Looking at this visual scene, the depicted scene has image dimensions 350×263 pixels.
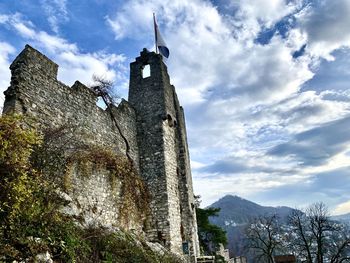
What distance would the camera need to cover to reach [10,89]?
8859mm

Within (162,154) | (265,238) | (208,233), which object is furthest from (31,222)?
(265,238)

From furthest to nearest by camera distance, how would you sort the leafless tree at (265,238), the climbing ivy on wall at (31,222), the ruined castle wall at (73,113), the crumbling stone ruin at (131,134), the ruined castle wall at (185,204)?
the leafless tree at (265,238), the ruined castle wall at (185,204), the crumbling stone ruin at (131,134), the ruined castle wall at (73,113), the climbing ivy on wall at (31,222)

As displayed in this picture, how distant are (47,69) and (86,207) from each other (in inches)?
178

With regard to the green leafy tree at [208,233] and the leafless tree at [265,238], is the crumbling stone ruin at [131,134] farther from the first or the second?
the leafless tree at [265,238]

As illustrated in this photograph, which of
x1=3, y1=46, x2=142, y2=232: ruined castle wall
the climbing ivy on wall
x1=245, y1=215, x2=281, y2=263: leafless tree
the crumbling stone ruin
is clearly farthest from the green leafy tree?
the climbing ivy on wall

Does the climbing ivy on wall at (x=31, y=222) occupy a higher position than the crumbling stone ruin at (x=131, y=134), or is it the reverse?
the crumbling stone ruin at (x=131, y=134)

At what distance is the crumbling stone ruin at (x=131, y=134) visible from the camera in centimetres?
950

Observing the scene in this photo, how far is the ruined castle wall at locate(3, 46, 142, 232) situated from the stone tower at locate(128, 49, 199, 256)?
1.67 meters

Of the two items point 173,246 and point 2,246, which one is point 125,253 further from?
point 173,246

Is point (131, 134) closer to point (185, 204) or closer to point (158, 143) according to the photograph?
point (158, 143)

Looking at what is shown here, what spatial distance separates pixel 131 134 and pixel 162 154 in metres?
1.65

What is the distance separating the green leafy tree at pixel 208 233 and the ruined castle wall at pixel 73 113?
13556mm

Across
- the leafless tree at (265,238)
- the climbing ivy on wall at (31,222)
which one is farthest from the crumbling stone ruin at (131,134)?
the leafless tree at (265,238)

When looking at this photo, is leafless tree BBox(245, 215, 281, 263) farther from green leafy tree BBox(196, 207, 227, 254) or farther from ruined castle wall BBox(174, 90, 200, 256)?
ruined castle wall BBox(174, 90, 200, 256)
